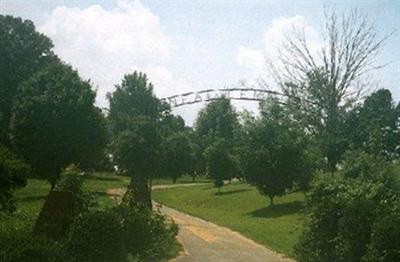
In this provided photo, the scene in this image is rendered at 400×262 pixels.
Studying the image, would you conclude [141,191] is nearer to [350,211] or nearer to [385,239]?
[350,211]

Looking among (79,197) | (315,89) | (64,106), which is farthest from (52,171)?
(79,197)

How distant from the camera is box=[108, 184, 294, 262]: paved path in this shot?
1802cm

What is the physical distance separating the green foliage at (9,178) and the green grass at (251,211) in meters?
10.7

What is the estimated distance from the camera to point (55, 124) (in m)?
41.2

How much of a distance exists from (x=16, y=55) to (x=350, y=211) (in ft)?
161

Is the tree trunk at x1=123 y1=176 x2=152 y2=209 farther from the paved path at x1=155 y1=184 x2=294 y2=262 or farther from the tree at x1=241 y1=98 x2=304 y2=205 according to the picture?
the tree at x1=241 y1=98 x2=304 y2=205

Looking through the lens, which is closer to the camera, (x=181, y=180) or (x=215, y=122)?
(x=181, y=180)

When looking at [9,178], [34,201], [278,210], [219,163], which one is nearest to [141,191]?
[9,178]

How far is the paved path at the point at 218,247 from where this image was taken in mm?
18025

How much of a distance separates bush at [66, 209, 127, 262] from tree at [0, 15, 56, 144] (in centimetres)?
4505

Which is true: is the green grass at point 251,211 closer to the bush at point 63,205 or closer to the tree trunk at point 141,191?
the tree trunk at point 141,191

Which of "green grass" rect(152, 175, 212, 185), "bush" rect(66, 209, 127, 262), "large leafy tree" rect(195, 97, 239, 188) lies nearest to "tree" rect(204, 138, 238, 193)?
"large leafy tree" rect(195, 97, 239, 188)

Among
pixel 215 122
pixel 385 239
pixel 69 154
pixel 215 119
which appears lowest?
pixel 385 239

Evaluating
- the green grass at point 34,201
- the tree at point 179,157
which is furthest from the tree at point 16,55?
the tree at point 179,157
